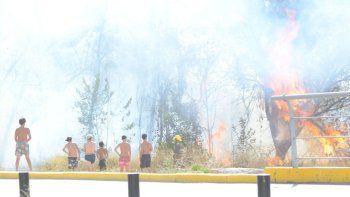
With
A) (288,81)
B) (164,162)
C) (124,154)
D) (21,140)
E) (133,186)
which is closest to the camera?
(133,186)

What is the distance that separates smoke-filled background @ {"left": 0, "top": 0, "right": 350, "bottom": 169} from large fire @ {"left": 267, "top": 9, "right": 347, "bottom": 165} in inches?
2.4

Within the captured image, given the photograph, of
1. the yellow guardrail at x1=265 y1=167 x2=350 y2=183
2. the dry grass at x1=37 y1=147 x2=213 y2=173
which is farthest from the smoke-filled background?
the yellow guardrail at x1=265 y1=167 x2=350 y2=183

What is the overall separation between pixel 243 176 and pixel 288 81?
9.64m

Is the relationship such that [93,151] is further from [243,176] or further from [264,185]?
[264,185]

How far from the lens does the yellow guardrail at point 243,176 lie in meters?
9.88

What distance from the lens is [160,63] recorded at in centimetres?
2530

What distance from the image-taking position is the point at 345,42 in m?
19.6

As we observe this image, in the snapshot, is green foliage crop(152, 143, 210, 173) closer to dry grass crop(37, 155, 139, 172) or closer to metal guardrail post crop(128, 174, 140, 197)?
dry grass crop(37, 155, 139, 172)

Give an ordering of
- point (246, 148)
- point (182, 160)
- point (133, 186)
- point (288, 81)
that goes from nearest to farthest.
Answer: point (133, 186)
point (182, 160)
point (288, 81)
point (246, 148)

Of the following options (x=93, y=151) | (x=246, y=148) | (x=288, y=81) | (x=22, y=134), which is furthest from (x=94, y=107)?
(x=22, y=134)

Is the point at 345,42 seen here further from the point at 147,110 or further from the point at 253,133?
the point at 147,110

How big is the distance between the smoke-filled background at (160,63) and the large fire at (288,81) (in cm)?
6

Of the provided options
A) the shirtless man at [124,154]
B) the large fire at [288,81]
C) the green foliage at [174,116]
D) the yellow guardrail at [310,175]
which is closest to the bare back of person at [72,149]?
the shirtless man at [124,154]

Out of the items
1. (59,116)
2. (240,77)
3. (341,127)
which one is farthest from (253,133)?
(59,116)
